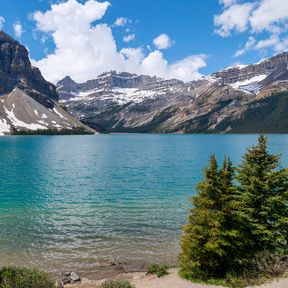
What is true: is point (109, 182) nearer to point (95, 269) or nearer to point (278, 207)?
point (95, 269)

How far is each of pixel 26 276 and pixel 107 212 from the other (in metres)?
32.7

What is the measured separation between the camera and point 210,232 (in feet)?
87.0

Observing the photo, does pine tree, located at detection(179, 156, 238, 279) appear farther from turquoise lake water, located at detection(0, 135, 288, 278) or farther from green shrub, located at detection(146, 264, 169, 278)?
turquoise lake water, located at detection(0, 135, 288, 278)

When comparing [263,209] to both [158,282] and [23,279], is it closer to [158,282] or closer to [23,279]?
[158,282]

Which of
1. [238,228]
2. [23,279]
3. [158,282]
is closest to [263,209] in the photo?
[238,228]

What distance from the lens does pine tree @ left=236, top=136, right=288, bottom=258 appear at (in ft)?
92.6

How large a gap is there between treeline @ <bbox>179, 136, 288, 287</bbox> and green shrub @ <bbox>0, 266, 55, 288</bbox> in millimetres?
10845

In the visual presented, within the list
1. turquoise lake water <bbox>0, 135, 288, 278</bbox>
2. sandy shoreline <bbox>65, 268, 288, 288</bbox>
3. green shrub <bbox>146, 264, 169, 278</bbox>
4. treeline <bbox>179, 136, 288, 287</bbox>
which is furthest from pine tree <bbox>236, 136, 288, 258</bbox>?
turquoise lake water <bbox>0, 135, 288, 278</bbox>

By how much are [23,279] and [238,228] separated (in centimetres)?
1619

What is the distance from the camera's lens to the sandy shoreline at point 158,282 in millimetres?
24695

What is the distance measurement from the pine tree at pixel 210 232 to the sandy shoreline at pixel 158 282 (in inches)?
40.8

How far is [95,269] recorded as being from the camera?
34.7 meters

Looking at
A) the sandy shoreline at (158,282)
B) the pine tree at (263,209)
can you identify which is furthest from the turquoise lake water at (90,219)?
the pine tree at (263,209)

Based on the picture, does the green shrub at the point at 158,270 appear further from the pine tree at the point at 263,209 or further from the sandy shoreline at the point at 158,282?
the pine tree at the point at 263,209
